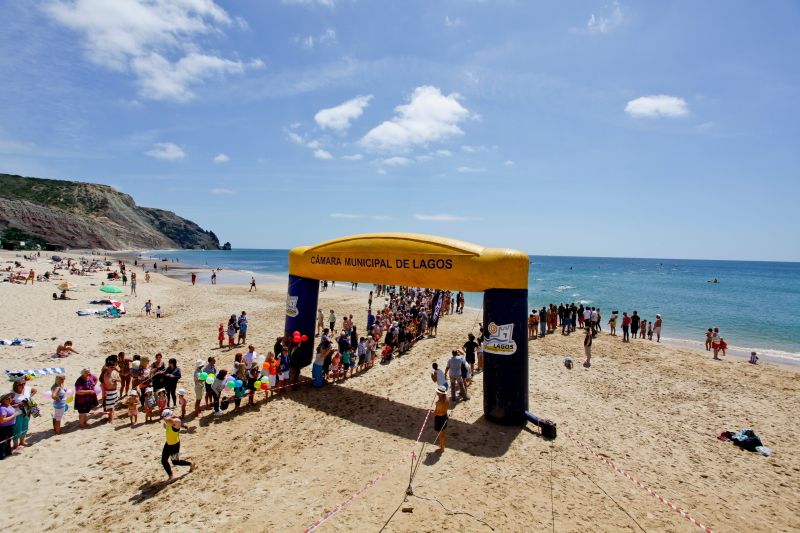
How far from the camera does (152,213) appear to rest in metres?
146

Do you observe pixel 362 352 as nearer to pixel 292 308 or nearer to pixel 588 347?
pixel 292 308

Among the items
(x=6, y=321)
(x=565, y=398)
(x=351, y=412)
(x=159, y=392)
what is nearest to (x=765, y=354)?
(x=565, y=398)

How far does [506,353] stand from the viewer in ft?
24.3

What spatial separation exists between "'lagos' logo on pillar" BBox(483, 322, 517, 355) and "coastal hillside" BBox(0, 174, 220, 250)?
298 ft

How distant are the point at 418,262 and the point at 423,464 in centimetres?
381

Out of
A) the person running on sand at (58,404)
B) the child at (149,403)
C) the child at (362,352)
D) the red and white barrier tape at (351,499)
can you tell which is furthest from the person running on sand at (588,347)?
the person running on sand at (58,404)

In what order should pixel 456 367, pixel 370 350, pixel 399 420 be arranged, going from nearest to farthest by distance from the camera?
1. pixel 399 420
2. pixel 456 367
3. pixel 370 350

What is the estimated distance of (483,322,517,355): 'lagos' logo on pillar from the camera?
7363mm

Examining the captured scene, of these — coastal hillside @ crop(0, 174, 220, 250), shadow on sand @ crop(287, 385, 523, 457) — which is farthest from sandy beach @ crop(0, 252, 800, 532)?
coastal hillside @ crop(0, 174, 220, 250)

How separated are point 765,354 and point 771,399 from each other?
10140mm

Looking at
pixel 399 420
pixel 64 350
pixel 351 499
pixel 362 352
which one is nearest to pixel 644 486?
pixel 399 420

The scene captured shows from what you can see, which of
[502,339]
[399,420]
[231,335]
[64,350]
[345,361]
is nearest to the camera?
[502,339]

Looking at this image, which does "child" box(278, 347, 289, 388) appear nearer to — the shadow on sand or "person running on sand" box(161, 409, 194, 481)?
the shadow on sand

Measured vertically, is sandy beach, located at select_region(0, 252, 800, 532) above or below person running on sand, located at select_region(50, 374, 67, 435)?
below
